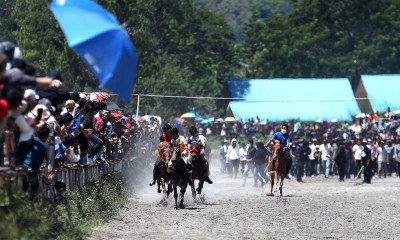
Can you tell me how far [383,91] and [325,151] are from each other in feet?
89.4

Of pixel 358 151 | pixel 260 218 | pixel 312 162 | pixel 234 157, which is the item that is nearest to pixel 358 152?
pixel 358 151

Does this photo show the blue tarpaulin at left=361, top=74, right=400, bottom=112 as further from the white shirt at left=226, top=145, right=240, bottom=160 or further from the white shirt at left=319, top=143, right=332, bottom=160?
the white shirt at left=226, top=145, right=240, bottom=160

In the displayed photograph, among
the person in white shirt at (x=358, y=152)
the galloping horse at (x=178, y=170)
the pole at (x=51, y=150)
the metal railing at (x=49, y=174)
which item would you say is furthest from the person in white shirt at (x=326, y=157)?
the pole at (x=51, y=150)

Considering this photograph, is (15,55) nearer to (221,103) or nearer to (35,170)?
(35,170)

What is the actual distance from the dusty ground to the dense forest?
2861cm

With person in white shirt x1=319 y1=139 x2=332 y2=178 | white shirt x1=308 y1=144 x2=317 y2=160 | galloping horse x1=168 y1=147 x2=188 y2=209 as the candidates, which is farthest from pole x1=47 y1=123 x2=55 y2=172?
white shirt x1=308 y1=144 x2=317 y2=160

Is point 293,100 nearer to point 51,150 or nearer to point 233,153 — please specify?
point 233,153

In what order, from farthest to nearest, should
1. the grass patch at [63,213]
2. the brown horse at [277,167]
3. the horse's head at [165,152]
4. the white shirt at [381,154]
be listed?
the white shirt at [381,154] → the brown horse at [277,167] → the horse's head at [165,152] → the grass patch at [63,213]

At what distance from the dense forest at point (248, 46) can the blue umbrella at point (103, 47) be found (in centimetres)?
4234

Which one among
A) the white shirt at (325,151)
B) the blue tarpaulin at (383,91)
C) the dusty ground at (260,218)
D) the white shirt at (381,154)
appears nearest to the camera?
the dusty ground at (260,218)

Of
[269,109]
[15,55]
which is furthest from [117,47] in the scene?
[269,109]

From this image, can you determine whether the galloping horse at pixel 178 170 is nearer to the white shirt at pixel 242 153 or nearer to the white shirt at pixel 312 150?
the white shirt at pixel 242 153

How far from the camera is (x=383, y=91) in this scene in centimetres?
7681

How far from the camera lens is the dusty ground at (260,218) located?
1897 cm
